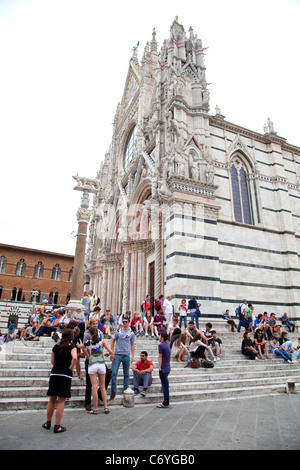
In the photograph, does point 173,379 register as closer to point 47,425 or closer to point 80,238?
point 47,425

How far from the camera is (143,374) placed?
5.64 m

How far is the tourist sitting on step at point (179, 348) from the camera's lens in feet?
25.1

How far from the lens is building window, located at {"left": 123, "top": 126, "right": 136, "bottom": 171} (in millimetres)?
22266

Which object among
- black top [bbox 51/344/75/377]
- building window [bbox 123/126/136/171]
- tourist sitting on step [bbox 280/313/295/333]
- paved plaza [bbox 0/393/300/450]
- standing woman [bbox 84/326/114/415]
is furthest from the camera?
building window [bbox 123/126/136/171]

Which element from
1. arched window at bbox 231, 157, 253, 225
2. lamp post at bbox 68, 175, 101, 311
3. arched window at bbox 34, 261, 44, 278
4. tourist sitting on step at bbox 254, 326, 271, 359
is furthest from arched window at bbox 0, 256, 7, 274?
tourist sitting on step at bbox 254, 326, 271, 359

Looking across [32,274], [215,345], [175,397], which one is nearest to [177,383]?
[175,397]

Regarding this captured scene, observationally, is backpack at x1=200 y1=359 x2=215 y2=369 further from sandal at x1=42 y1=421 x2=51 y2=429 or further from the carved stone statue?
the carved stone statue

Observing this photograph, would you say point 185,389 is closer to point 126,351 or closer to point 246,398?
point 246,398

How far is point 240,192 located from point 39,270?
28.0m

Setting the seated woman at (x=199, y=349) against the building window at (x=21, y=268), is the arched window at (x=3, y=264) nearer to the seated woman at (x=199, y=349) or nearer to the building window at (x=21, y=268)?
the building window at (x=21, y=268)

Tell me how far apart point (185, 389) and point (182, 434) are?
2579mm

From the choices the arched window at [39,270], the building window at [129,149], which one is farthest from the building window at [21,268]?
the building window at [129,149]

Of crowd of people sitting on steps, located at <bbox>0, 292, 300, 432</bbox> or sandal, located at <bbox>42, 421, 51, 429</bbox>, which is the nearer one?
sandal, located at <bbox>42, 421, 51, 429</bbox>

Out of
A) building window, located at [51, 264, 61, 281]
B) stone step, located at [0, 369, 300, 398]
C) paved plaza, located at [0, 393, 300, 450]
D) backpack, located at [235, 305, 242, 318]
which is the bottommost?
paved plaza, located at [0, 393, 300, 450]
